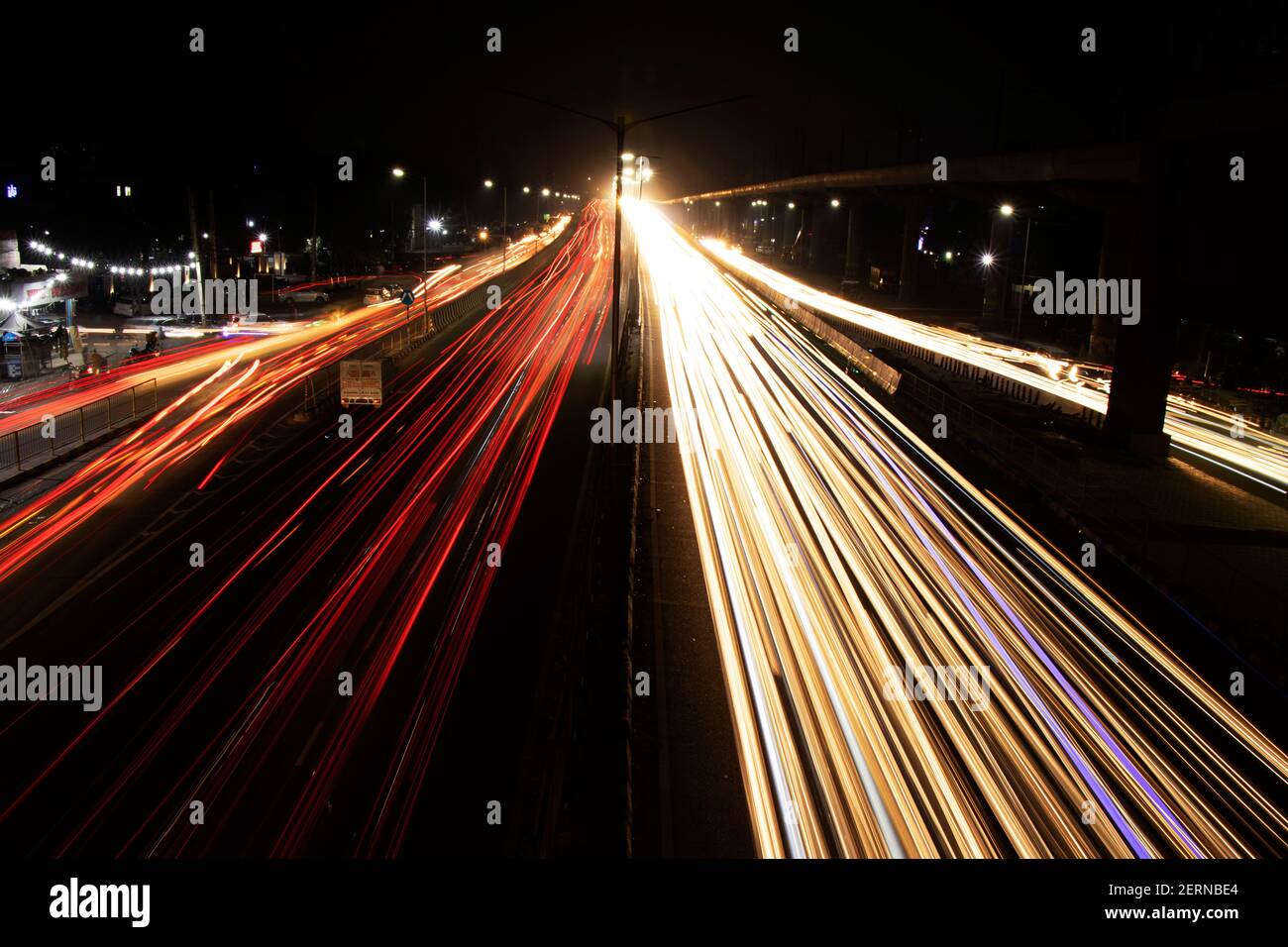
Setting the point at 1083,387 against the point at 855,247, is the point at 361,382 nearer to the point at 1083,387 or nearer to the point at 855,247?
the point at 1083,387

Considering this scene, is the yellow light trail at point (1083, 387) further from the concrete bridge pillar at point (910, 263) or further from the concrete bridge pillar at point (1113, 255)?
the concrete bridge pillar at point (910, 263)

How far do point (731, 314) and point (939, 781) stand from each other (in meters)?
40.2

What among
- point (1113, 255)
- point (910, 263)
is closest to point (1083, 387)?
point (1113, 255)

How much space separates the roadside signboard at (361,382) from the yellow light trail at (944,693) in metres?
9.30

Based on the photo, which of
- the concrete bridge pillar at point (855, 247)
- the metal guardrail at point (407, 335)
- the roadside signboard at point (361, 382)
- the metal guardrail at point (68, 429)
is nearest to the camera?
the metal guardrail at point (68, 429)

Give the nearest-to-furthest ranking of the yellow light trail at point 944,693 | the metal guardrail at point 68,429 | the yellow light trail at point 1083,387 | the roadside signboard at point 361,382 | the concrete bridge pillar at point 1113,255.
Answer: the yellow light trail at point 944,693 → the metal guardrail at point 68,429 → the yellow light trail at point 1083,387 → the roadside signboard at point 361,382 → the concrete bridge pillar at point 1113,255

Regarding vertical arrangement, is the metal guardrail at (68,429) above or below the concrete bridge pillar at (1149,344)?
below

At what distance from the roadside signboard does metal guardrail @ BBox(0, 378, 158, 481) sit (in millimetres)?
4437

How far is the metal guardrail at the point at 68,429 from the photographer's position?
1742 centimetres

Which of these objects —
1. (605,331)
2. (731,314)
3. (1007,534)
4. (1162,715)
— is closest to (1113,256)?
(731,314)

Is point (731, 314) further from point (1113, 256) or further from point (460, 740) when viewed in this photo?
point (460, 740)

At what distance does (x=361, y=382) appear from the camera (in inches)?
919

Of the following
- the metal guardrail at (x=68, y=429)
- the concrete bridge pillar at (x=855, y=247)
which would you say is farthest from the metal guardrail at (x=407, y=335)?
the concrete bridge pillar at (x=855, y=247)

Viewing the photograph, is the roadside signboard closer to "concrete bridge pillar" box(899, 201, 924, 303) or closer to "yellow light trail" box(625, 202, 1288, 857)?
"yellow light trail" box(625, 202, 1288, 857)
